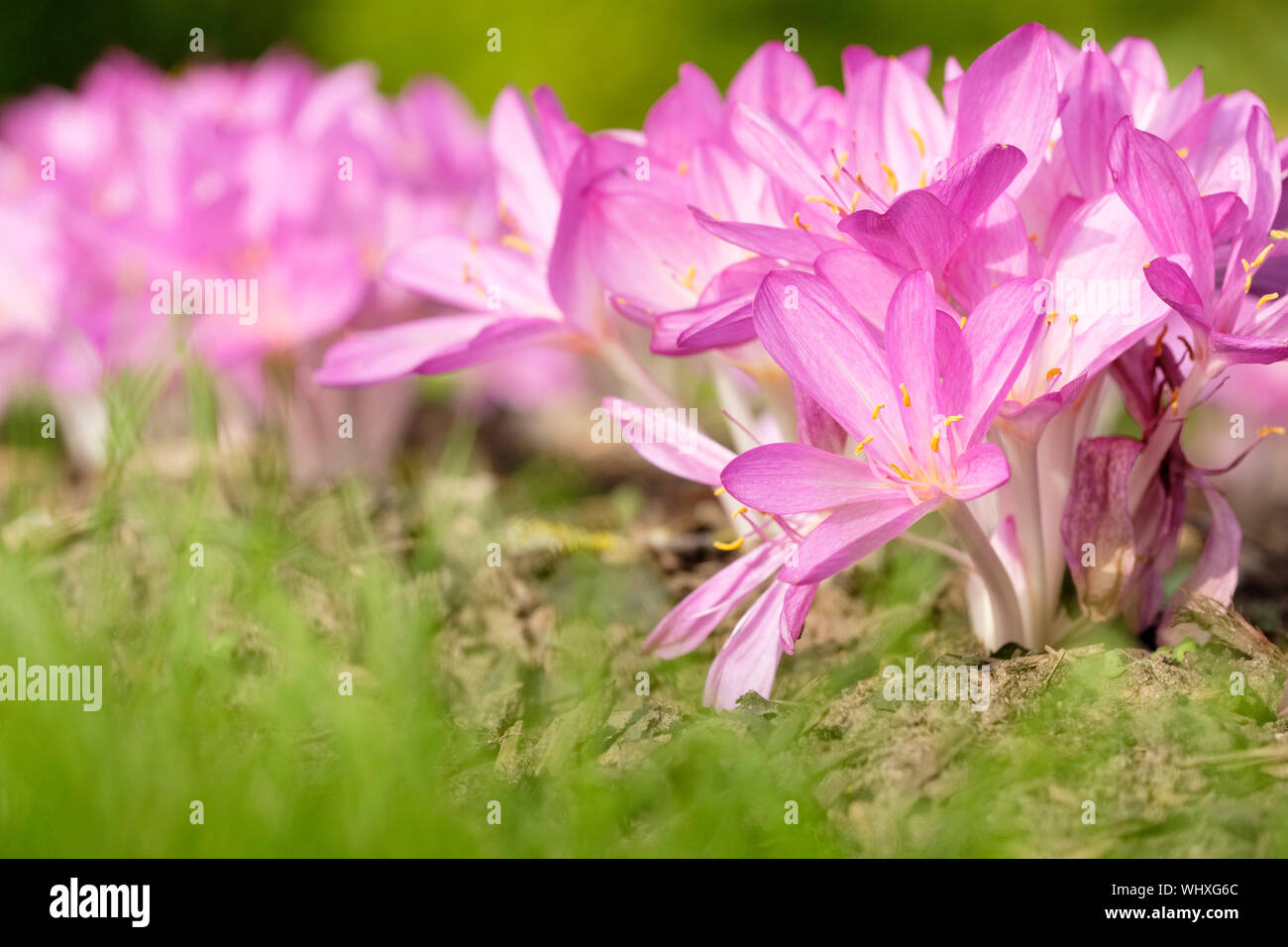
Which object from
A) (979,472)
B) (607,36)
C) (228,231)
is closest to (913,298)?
(979,472)

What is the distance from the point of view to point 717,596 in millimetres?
1366

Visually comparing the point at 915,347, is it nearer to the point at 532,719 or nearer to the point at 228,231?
the point at 532,719

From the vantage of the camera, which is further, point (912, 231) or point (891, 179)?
point (891, 179)

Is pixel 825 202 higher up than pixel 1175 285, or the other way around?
pixel 825 202

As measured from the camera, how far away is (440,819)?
123 cm

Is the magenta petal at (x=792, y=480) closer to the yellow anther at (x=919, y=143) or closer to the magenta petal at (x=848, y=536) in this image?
the magenta petal at (x=848, y=536)

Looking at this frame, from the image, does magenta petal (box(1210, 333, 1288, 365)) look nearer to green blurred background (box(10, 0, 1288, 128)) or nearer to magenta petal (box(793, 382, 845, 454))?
magenta petal (box(793, 382, 845, 454))

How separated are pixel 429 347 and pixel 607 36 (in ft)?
11.8

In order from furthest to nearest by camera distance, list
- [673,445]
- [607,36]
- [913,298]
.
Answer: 1. [607,36]
2. [673,445]
3. [913,298]

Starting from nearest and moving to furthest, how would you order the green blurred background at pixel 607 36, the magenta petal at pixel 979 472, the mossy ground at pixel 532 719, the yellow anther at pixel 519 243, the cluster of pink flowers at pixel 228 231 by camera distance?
the magenta petal at pixel 979 472, the mossy ground at pixel 532 719, the yellow anther at pixel 519 243, the cluster of pink flowers at pixel 228 231, the green blurred background at pixel 607 36

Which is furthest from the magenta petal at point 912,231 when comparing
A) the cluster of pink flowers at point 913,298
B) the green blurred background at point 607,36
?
the green blurred background at point 607,36

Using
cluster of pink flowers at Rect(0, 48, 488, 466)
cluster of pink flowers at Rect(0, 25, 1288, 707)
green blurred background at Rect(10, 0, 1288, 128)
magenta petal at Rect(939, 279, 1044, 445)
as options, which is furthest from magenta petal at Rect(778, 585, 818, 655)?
green blurred background at Rect(10, 0, 1288, 128)

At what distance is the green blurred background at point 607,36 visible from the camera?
4836mm
